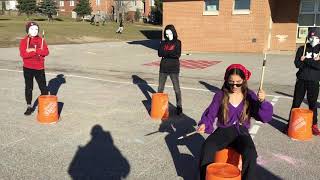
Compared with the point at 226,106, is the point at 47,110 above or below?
below

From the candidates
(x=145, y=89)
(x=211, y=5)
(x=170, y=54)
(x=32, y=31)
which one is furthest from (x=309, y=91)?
(x=211, y=5)

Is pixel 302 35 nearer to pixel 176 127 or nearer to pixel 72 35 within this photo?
pixel 176 127

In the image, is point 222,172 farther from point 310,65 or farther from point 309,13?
point 309,13

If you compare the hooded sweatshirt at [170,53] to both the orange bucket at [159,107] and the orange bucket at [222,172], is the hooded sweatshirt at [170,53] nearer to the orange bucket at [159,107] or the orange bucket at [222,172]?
the orange bucket at [159,107]

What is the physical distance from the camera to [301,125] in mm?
7121

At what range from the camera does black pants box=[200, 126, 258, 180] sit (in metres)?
4.46

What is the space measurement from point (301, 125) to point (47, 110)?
5003 mm

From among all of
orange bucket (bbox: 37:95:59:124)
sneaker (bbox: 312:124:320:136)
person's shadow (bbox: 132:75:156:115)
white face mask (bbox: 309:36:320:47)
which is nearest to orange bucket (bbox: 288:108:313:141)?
sneaker (bbox: 312:124:320:136)

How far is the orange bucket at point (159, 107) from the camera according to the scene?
8453mm

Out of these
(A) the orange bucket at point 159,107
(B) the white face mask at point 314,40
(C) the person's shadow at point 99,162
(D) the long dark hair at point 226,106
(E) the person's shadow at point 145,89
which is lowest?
(C) the person's shadow at point 99,162

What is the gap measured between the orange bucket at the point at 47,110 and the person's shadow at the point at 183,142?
85.5 inches

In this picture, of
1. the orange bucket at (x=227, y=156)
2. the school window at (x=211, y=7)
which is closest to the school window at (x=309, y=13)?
the school window at (x=211, y=7)

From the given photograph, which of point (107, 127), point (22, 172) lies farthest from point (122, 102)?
point (22, 172)

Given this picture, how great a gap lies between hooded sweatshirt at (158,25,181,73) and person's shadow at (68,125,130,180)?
2.53m
